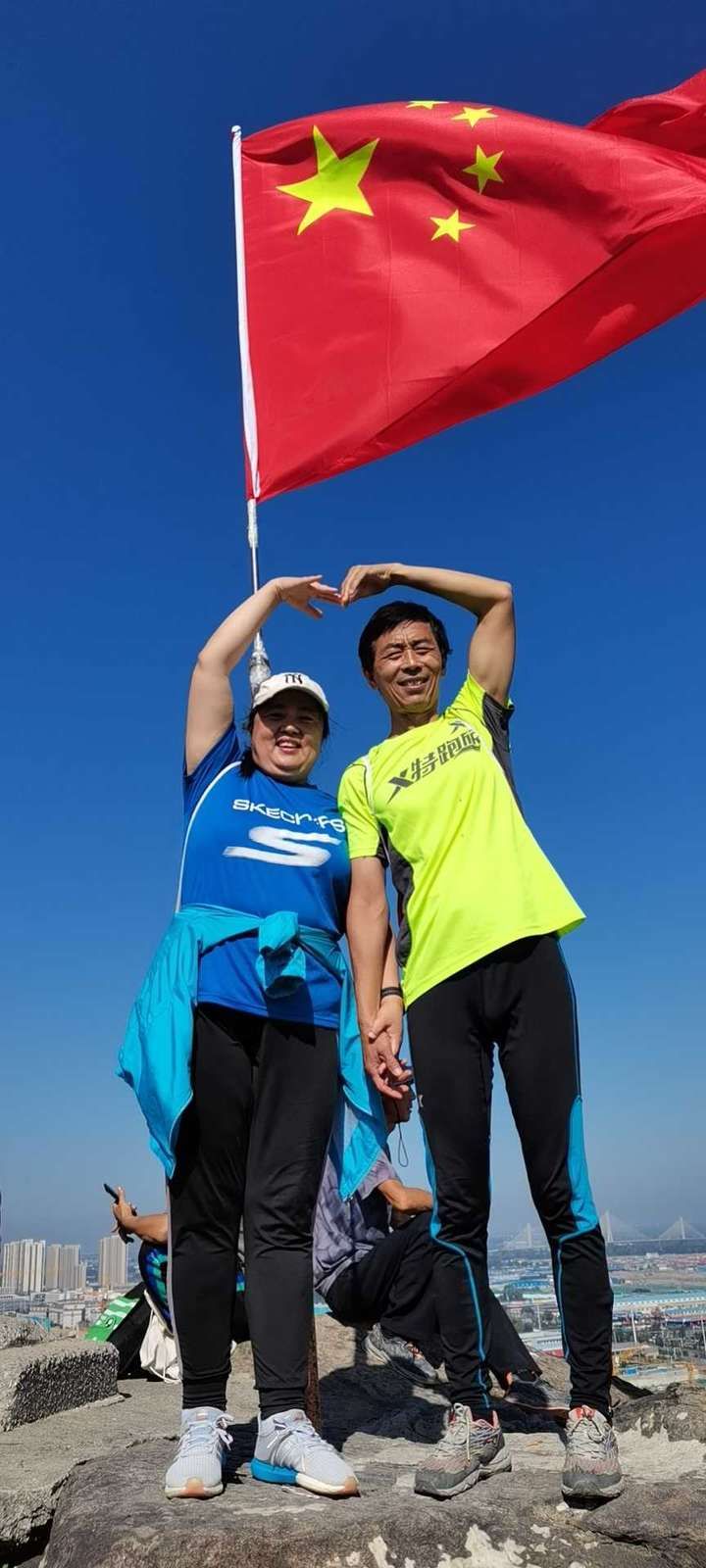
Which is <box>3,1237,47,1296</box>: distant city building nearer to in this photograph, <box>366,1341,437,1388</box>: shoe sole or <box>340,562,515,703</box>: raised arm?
<box>366,1341,437,1388</box>: shoe sole

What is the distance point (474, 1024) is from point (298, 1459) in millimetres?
1245

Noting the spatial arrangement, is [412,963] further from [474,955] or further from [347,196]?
[347,196]

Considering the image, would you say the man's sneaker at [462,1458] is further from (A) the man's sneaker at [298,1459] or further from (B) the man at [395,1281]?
(B) the man at [395,1281]

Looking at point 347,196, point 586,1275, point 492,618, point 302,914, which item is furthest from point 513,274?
point 586,1275

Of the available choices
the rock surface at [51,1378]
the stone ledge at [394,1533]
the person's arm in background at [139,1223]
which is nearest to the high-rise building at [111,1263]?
the person's arm in background at [139,1223]

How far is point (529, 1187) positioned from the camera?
3066 mm

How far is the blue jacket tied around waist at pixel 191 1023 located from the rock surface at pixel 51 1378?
228 centimetres

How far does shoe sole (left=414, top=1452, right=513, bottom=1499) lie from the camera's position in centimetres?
271

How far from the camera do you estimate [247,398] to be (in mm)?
5688

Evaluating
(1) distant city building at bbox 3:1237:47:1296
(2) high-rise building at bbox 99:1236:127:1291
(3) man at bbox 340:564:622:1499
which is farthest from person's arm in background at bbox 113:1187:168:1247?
(1) distant city building at bbox 3:1237:47:1296

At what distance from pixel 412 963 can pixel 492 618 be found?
1356mm

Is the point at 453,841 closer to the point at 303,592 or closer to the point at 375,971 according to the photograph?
the point at 375,971

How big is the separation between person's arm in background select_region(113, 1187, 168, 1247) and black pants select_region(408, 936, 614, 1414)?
3463mm

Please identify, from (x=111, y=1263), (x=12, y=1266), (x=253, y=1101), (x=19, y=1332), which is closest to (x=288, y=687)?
(x=253, y=1101)
